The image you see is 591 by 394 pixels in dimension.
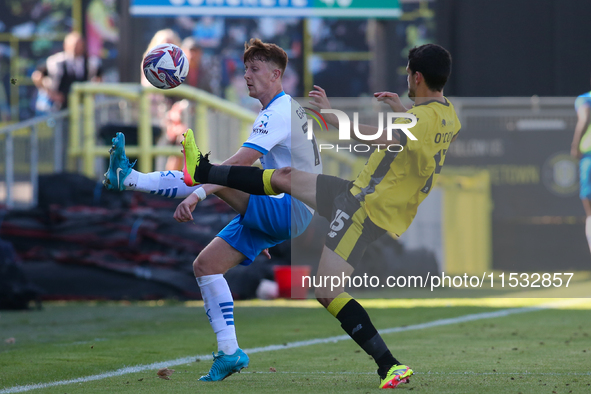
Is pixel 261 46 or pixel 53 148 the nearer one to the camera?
pixel 261 46

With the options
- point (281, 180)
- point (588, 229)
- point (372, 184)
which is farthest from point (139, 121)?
point (372, 184)

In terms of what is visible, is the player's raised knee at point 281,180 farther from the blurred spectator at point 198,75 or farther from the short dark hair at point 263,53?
the blurred spectator at point 198,75

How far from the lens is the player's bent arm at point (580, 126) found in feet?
42.6

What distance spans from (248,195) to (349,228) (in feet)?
2.55

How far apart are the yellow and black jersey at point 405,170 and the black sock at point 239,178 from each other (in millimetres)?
548

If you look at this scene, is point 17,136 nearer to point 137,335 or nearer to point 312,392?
point 137,335

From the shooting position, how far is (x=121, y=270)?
11242 mm

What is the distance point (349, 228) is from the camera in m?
5.22

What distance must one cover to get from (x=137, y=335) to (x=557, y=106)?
925 cm

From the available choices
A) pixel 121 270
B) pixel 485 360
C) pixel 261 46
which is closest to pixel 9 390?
pixel 261 46

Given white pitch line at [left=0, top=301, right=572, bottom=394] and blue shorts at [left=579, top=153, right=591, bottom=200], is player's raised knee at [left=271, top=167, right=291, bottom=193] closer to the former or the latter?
white pitch line at [left=0, top=301, right=572, bottom=394]

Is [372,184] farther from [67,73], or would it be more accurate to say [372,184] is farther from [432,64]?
[67,73]

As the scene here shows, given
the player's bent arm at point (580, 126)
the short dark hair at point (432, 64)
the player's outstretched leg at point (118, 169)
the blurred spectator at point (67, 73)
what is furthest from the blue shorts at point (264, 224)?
the blurred spectator at point (67, 73)

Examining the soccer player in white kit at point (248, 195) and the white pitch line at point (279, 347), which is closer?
the white pitch line at point (279, 347)
